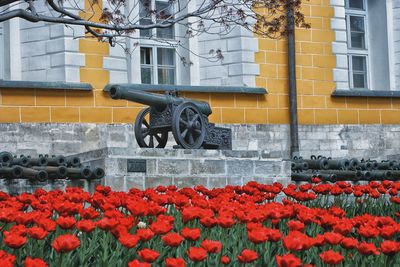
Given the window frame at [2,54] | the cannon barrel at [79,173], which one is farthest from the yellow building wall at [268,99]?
the cannon barrel at [79,173]

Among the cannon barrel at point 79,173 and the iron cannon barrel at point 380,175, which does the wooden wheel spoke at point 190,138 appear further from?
the iron cannon barrel at point 380,175

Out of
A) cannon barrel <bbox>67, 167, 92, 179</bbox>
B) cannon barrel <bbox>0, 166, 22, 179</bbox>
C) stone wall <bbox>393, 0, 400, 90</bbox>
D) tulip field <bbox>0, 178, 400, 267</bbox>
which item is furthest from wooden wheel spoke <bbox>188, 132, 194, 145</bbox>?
stone wall <bbox>393, 0, 400, 90</bbox>

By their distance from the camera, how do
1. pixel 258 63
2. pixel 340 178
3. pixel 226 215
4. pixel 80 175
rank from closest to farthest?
pixel 226 215, pixel 80 175, pixel 340 178, pixel 258 63

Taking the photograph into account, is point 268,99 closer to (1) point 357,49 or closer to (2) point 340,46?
(2) point 340,46

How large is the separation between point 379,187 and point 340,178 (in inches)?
155

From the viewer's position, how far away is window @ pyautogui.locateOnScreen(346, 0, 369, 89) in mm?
17953

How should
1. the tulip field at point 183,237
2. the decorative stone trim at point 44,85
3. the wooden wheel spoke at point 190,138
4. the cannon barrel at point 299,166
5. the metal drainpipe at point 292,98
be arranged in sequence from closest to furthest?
1. the tulip field at point 183,237
2. the wooden wheel spoke at point 190,138
3. the cannon barrel at point 299,166
4. the decorative stone trim at point 44,85
5. the metal drainpipe at point 292,98

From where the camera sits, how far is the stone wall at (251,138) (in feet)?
45.1

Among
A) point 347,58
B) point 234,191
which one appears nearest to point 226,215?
point 234,191

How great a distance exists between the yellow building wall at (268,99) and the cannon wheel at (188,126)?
150 inches

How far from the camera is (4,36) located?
14422 millimetres

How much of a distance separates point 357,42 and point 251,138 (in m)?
4.05

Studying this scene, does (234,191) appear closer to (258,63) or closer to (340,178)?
(340,178)

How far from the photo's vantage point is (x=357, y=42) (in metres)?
18.2
